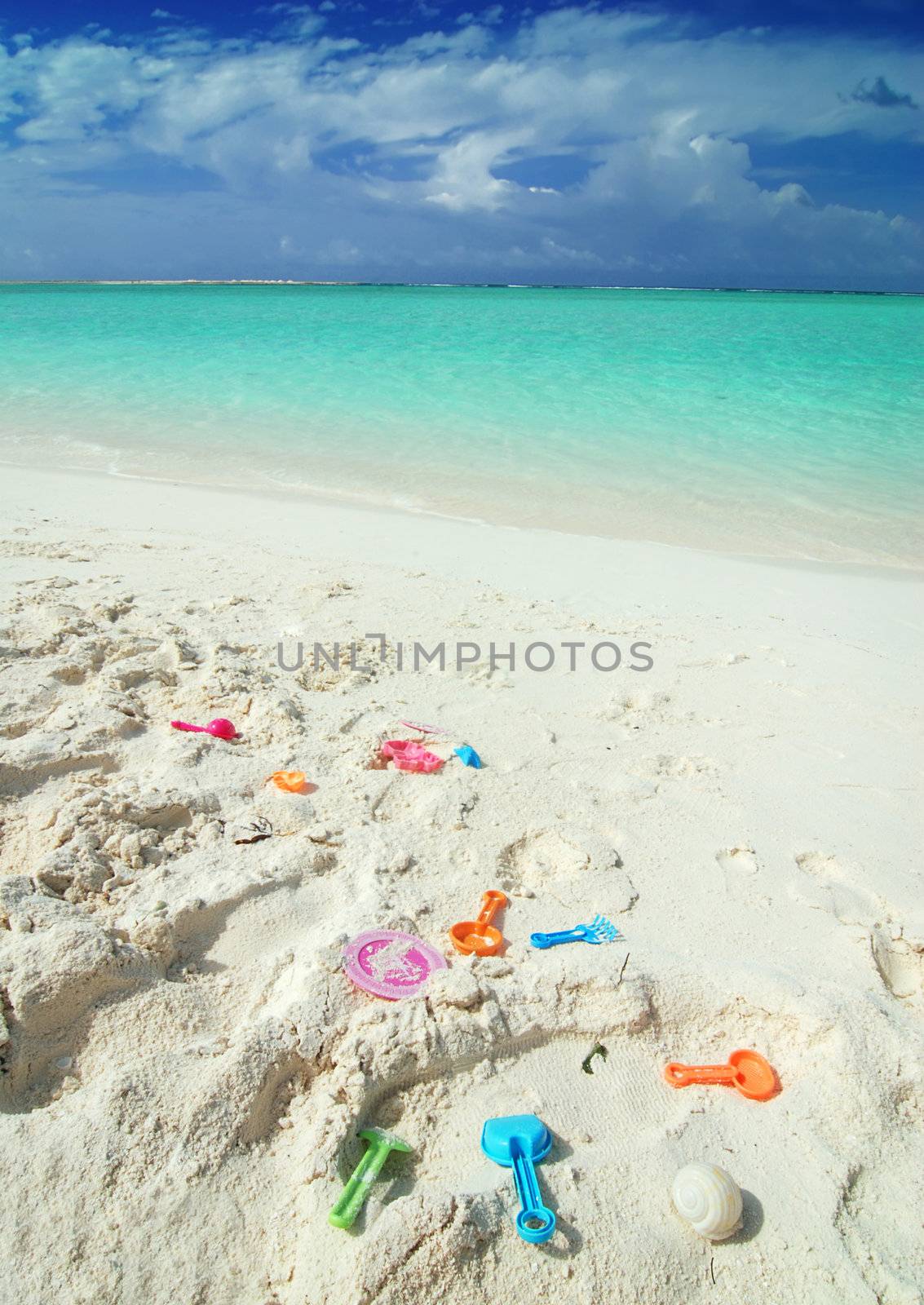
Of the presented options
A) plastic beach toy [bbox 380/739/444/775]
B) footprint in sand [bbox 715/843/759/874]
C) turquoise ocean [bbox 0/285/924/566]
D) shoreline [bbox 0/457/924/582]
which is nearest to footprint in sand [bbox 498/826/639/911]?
footprint in sand [bbox 715/843/759/874]

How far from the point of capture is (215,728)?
3.00 m

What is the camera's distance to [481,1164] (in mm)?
1592

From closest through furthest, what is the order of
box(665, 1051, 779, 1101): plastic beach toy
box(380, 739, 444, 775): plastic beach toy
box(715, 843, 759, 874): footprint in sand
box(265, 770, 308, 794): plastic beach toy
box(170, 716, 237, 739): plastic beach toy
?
box(665, 1051, 779, 1101): plastic beach toy → box(715, 843, 759, 874): footprint in sand → box(265, 770, 308, 794): plastic beach toy → box(380, 739, 444, 775): plastic beach toy → box(170, 716, 237, 739): plastic beach toy

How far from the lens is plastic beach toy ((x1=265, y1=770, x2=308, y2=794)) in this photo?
8.88 ft

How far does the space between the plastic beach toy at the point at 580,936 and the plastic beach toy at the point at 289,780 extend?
1.01 metres

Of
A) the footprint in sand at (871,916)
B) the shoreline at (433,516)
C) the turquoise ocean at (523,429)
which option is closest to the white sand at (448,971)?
the footprint in sand at (871,916)

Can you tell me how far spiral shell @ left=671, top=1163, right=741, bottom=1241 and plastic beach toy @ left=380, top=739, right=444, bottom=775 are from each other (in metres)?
1.56

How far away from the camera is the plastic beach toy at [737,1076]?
1.77 metres

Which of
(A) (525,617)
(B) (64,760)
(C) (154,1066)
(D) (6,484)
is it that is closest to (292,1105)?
(C) (154,1066)

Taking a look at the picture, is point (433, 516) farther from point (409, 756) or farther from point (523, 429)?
point (409, 756)

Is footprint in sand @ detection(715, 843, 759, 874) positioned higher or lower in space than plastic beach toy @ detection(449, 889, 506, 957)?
higher

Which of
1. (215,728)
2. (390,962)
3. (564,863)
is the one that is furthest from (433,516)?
(390,962)

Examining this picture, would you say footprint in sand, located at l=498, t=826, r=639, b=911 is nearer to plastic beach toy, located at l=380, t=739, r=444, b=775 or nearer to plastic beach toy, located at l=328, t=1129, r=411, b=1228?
plastic beach toy, located at l=380, t=739, r=444, b=775

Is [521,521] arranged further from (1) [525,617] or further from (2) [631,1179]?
(2) [631,1179]
